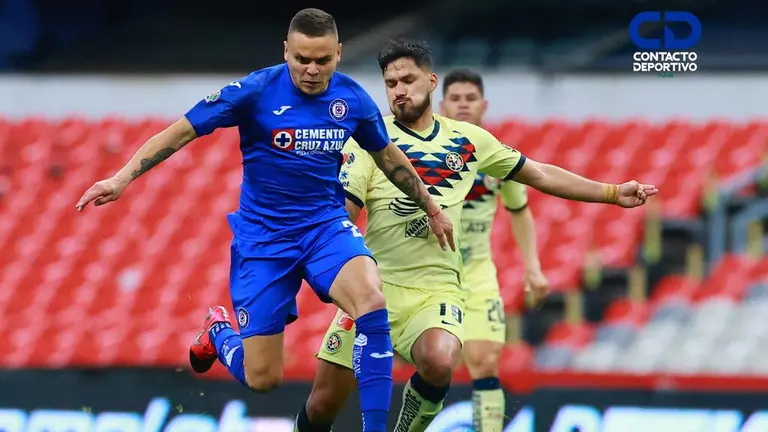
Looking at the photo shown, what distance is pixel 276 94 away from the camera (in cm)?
738

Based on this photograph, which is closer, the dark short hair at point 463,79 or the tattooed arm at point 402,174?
the tattooed arm at point 402,174

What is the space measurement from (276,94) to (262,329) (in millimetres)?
1272

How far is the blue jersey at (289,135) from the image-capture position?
24.0 feet

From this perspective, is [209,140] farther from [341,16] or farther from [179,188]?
[341,16]

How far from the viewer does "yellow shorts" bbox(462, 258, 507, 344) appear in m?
9.25

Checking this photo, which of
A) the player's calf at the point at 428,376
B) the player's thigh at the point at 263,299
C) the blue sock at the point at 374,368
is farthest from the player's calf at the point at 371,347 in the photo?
the player's calf at the point at 428,376

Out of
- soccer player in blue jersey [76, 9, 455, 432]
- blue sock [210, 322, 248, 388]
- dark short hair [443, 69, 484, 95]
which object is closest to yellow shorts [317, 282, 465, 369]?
soccer player in blue jersey [76, 9, 455, 432]

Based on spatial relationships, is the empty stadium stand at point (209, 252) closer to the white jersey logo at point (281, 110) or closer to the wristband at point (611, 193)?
the wristband at point (611, 193)

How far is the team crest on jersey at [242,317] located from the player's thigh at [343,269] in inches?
16.0

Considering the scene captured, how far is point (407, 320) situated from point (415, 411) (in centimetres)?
53

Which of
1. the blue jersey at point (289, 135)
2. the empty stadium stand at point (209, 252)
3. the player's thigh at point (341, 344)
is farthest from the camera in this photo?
the empty stadium stand at point (209, 252)

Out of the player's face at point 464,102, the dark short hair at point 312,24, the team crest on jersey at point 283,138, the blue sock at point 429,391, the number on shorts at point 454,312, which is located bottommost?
the blue sock at point 429,391

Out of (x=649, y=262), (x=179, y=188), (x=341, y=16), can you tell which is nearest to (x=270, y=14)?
(x=341, y=16)

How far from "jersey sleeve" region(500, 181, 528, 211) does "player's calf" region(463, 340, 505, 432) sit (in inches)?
40.8
